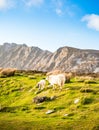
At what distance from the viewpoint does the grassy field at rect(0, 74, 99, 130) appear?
24328 mm

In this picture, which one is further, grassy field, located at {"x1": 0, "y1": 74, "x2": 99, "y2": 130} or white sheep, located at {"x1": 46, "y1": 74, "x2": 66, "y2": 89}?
white sheep, located at {"x1": 46, "y1": 74, "x2": 66, "y2": 89}

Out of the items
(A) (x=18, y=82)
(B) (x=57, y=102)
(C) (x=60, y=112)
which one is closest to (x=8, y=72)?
(A) (x=18, y=82)

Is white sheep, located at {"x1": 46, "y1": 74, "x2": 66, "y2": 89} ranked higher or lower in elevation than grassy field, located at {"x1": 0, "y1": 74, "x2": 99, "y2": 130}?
higher

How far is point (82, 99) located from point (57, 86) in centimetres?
703

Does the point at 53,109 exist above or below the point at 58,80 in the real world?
below

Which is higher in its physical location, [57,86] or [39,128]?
[57,86]

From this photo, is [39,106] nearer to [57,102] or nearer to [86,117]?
[57,102]

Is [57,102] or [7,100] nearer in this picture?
[57,102]

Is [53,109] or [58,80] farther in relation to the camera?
[58,80]

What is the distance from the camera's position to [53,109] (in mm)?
29172

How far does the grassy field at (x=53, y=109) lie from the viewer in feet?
79.8

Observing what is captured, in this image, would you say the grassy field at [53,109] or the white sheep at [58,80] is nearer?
the grassy field at [53,109]

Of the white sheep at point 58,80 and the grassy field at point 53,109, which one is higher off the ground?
the white sheep at point 58,80

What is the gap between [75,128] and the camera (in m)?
23.6
